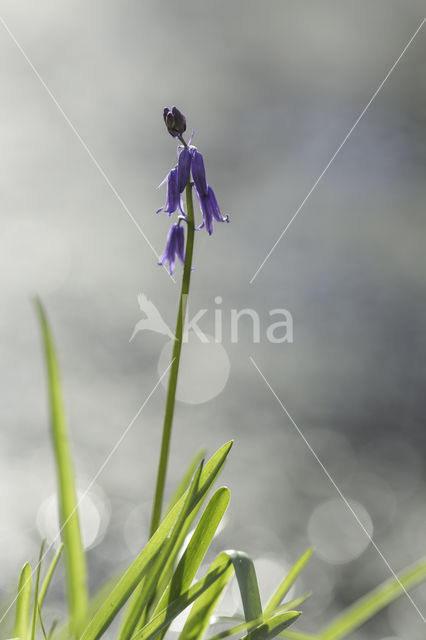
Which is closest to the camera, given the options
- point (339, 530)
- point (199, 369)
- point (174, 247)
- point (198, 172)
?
point (198, 172)

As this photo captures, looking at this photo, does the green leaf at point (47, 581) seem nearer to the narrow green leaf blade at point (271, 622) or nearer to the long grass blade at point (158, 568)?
the long grass blade at point (158, 568)

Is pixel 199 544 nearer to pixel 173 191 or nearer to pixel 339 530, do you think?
pixel 173 191

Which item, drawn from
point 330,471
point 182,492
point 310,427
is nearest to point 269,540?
point 330,471

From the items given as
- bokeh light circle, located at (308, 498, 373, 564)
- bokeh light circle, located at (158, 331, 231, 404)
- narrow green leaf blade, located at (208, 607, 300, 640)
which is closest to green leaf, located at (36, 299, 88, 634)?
narrow green leaf blade, located at (208, 607, 300, 640)

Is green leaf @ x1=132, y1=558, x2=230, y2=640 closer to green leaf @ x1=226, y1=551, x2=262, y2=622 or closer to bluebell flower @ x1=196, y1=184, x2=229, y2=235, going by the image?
green leaf @ x1=226, y1=551, x2=262, y2=622

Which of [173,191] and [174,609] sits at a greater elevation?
[173,191]

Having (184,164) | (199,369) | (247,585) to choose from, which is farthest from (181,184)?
(199,369)

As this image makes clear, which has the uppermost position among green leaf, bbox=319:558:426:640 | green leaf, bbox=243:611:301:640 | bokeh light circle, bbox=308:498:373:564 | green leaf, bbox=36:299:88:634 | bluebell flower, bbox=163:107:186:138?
bluebell flower, bbox=163:107:186:138
